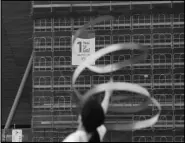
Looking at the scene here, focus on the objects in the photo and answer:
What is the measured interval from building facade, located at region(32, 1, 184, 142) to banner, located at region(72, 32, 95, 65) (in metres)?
0.22

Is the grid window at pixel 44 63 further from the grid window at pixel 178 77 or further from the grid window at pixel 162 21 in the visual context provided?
the grid window at pixel 178 77

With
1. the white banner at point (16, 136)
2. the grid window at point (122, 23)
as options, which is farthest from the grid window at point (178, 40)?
the white banner at point (16, 136)

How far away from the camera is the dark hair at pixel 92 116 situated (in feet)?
9.94

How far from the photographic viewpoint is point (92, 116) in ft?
9.95

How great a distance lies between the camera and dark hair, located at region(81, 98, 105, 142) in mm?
3029

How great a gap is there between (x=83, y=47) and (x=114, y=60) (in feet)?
2.45

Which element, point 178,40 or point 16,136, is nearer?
point 178,40

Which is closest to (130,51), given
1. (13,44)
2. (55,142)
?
(55,142)

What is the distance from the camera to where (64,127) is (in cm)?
801

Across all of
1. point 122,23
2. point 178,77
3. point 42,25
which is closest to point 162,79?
point 178,77

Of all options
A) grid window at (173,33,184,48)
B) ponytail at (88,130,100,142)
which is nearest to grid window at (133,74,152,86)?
grid window at (173,33,184,48)

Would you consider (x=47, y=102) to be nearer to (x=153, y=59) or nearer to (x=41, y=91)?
(x=41, y=91)

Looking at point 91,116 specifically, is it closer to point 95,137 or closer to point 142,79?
point 95,137

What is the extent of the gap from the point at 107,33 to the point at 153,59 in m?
0.88
